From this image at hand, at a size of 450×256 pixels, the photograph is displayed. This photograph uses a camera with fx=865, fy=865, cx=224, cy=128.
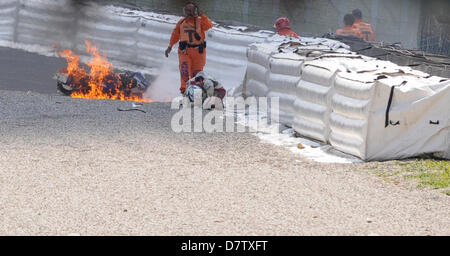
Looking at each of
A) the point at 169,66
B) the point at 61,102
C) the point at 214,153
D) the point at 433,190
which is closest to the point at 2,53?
the point at 169,66

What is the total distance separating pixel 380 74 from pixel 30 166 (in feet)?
13.0

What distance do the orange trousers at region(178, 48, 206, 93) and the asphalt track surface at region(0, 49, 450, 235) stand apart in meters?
2.66

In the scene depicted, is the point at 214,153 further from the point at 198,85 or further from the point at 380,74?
the point at 198,85

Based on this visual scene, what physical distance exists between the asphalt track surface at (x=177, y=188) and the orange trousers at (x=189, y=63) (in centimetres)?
266

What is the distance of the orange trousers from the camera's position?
14.0 meters

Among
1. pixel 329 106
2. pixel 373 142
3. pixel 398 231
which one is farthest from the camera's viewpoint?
pixel 329 106

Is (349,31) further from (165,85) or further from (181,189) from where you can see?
(181,189)

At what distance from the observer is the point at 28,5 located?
72.0 feet

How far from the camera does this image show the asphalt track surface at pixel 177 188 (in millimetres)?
6379

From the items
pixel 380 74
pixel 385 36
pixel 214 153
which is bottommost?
pixel 385 36

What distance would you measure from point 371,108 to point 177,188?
8.67 feet

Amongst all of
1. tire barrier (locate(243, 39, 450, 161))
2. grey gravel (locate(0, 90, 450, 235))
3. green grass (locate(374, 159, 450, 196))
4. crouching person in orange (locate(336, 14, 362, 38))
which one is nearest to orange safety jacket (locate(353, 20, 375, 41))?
crouching person in orange (locate(336, 14, 362, 38))

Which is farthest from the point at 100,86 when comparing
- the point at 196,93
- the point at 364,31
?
the point at 364,31

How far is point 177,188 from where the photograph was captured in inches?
299
